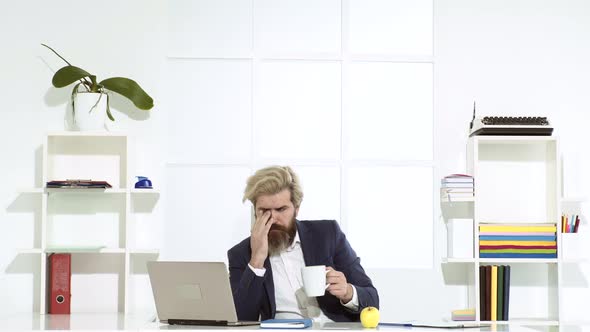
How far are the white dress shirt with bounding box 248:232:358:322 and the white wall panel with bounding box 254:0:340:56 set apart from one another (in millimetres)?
1250

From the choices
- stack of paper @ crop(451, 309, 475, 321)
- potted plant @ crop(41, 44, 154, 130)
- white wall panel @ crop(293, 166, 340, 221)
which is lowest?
stack of paper @ crop(451, 309, 475, 321)

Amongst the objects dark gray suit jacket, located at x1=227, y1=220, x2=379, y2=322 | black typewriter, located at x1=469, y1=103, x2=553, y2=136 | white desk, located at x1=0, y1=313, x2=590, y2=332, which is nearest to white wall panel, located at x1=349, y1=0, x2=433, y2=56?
black typewriter, located at x1=469, y1=103, x2=553, y2=136

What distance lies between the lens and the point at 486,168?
4.91m

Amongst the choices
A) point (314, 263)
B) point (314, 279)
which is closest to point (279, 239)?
point (314, 263)

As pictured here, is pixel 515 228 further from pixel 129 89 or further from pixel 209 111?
pixel 129 89

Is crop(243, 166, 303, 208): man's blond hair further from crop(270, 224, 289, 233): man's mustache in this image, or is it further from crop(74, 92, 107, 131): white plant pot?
crop(74, 92, 107, 131): white plant pot

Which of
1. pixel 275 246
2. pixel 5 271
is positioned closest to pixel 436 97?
pixel 275 246

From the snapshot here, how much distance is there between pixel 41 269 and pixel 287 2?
6.69ft

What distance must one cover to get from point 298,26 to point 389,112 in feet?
2.39

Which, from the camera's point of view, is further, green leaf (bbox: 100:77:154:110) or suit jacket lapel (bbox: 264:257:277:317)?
green leaf (bbox: 100:77:154:110)

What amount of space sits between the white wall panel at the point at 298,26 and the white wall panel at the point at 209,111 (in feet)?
0.74

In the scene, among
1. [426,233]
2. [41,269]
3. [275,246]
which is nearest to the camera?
[275,246]

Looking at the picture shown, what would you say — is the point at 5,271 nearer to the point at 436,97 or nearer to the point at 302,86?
the point at 302,86

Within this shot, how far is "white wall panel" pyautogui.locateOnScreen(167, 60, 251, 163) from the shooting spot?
194 inches
